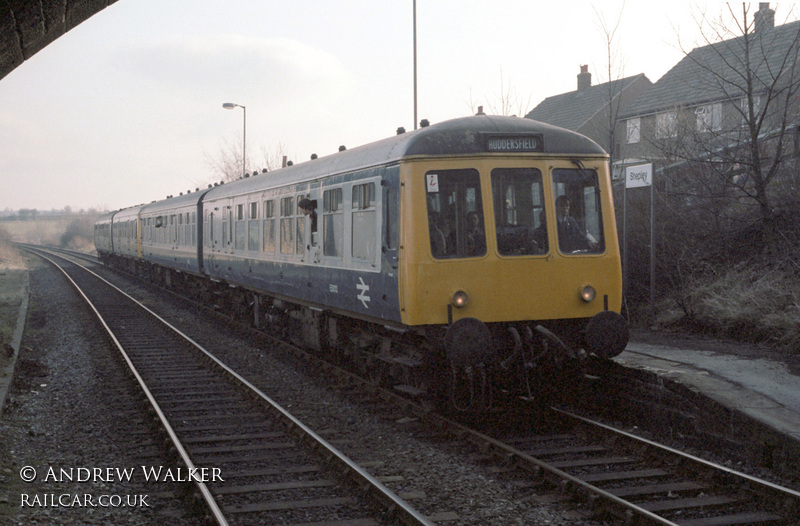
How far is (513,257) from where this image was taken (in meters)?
7.54

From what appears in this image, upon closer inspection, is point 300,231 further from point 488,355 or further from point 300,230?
point 488,355

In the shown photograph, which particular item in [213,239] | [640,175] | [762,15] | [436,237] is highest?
[762,15]

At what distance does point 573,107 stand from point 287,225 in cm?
3227

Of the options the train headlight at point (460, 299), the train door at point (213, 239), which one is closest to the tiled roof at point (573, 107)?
the train door at point (213, 239)

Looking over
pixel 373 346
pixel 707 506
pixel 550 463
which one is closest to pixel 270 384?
pixel 373 346

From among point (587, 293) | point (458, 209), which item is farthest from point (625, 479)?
point (458, 209)

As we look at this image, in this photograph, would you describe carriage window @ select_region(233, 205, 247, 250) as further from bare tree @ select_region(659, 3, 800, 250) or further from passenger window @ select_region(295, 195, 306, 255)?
bare tree @ select_region(659, 3, 800, 250)

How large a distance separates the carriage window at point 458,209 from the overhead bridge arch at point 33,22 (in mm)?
4227

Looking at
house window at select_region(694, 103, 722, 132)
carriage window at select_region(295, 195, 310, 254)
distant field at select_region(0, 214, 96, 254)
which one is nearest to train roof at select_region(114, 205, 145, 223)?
carriage window at select_region(295, 195, 310, 254)

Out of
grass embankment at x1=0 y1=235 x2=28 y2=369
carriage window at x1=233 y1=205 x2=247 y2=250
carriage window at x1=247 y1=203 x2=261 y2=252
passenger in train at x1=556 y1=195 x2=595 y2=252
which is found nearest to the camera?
passenger in train at x1=556 y1=195 x2=595 y2=252

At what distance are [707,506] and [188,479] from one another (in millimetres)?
3894

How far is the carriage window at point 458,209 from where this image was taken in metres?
7.46

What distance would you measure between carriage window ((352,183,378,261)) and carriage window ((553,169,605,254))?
196cm

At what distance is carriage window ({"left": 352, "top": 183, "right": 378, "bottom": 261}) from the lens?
332 inches
